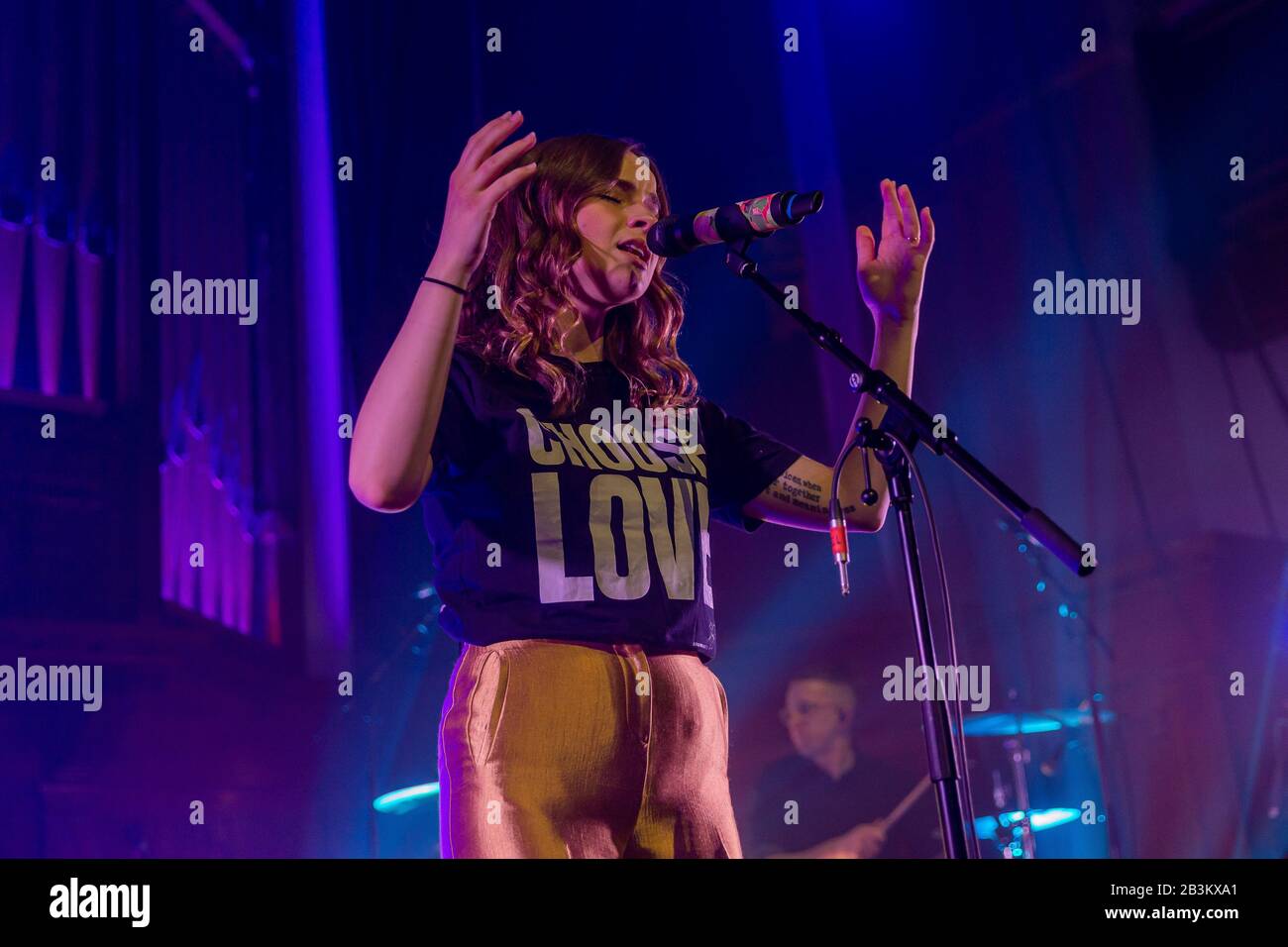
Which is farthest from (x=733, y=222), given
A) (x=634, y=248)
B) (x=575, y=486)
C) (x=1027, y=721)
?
(x=1027, y=721)

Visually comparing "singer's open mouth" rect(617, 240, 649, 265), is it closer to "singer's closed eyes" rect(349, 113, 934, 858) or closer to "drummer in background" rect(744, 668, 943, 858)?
"singer's closed eyes" rect(349, 113, 934, 858)

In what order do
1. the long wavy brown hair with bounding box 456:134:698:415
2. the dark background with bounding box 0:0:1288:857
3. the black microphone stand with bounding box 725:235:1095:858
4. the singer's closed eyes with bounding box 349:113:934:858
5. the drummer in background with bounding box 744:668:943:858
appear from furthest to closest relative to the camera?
1. the drummer in background with bounding box 744:668:943:858
2. the dark background with bounding box 0:0:1288:857
3. the long wavy brown hair with bounding box 456:134:698:415
4. the singer's closed eyes with bounding box 349:113:934:858
5. the black microphone stand with bounding box 725:235:1095:858

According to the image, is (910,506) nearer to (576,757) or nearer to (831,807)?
(576,757)

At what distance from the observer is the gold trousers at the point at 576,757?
6.63 feet

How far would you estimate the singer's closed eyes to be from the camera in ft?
6.74

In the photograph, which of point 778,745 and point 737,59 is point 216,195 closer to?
point 737,59

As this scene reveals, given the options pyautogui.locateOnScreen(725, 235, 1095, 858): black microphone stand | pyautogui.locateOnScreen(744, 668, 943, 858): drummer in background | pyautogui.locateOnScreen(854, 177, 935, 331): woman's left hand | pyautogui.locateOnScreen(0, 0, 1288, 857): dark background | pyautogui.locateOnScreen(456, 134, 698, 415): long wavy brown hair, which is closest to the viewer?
pyautogui.locateOnScreen(725, 235, 1095, 858): black microphone stand

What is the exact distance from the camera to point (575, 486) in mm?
2219

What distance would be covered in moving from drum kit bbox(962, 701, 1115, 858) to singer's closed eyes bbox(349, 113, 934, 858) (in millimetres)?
992

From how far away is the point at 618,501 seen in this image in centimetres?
224

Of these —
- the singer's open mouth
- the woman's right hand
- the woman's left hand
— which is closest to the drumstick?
the woman's left hand

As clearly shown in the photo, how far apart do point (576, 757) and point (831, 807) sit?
1206 mm
